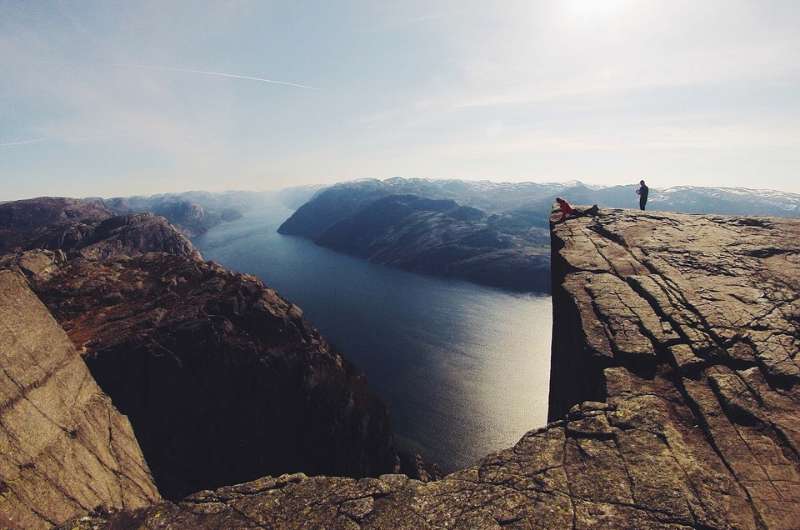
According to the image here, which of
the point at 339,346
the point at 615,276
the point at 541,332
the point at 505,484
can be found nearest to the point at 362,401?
the point at 615,276

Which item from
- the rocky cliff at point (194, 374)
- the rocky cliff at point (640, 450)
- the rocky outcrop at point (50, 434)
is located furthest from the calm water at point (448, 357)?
the rocky cliff at point (640, 450)

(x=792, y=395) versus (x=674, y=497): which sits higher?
(x=792, y=395)

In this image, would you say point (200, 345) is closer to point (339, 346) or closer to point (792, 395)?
point (792, 395)

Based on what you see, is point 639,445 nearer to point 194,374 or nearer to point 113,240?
point 194,374

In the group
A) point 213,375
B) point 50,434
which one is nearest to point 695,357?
point 50,434

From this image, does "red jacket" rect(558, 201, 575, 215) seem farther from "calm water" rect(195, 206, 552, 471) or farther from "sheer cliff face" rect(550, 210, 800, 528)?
"calm water" rect(195, 206, 552, 471)

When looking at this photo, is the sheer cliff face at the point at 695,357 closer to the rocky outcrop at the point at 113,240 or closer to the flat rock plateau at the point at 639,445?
the flat rock plateau at the point at 639,445

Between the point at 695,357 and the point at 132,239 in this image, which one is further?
the point at 132,239
